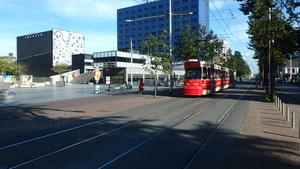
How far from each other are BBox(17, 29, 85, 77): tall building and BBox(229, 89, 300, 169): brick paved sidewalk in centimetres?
9180

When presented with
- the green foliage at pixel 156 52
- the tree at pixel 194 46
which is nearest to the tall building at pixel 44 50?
the tree at pixel 194 46

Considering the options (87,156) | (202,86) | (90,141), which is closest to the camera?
(87,156)

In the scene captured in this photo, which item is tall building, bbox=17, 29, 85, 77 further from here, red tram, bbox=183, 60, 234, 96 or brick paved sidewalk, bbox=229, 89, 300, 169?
brick paved sidewalk, bbox=229, 89, 300, 169

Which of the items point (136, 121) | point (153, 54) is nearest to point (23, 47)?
point (153, 54)

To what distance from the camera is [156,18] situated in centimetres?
9606

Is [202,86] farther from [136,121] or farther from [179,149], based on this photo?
[179,149]

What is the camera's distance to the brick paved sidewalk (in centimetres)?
579

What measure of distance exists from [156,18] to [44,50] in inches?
1698

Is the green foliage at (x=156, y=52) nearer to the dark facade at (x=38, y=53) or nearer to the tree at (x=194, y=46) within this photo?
the tree at (x=194, y=46)

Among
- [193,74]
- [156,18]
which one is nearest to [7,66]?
[156,18]

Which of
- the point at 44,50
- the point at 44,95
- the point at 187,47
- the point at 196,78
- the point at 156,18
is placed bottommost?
the point at 44,95

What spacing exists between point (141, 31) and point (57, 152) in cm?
9799

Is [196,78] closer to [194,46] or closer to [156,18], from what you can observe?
[194,46]

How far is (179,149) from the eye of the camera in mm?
6871
